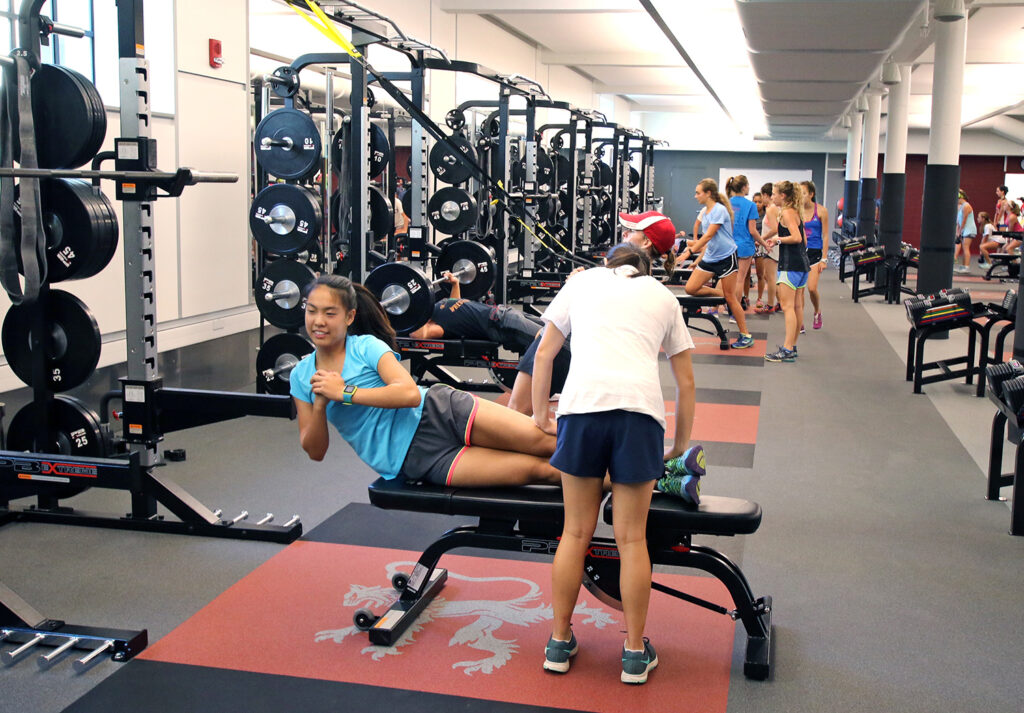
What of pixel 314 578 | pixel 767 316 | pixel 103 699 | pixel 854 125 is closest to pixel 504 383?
pixel 314 578

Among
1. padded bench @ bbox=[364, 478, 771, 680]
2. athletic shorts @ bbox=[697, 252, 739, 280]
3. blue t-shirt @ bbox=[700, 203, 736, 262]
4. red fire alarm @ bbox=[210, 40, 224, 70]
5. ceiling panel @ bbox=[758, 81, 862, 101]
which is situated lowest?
padded bench @ bbox=[364, 478, 771, 680]

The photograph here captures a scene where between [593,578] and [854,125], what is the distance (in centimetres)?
1821

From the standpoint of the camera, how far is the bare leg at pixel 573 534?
2.53 metres

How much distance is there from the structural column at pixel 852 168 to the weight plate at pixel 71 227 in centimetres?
1666

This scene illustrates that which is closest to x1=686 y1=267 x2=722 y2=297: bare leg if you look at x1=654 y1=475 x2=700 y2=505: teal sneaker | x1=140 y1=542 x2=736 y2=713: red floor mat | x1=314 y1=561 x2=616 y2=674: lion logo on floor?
x1=140 y1=542 x2=736 y2=713: red floor mat

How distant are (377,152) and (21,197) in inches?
139

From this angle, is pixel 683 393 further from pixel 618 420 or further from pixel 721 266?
pixel 721 266

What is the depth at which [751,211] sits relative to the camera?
852cm

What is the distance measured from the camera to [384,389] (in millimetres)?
2785

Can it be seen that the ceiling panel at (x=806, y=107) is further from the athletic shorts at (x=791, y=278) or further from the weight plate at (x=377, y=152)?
the weight plate at (x=377, y=152)

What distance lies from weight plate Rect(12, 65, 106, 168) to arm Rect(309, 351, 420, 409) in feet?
4.21

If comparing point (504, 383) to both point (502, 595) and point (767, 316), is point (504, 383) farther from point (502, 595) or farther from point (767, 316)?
point (767, 316)

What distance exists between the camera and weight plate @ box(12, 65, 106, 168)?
327 cm

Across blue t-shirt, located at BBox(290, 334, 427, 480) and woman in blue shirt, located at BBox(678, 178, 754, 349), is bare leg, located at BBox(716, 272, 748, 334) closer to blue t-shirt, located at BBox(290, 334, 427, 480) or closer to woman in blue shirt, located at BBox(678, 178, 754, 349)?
woman in blue shirt, located at BBox(678, 178, 754, 349)
